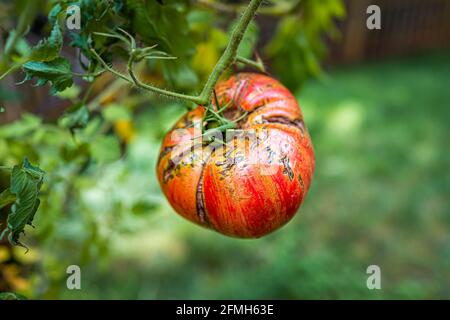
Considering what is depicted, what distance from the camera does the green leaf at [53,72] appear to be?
0.73 metres

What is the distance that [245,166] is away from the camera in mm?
737

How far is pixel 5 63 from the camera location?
1037 mm

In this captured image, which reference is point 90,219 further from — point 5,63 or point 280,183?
point 280,183

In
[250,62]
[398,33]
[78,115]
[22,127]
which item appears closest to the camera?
[250,62]

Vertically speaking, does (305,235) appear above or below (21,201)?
above

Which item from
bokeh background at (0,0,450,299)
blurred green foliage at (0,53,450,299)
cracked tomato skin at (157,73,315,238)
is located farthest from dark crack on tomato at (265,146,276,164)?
blurred green foliage at (0,53,450,299)

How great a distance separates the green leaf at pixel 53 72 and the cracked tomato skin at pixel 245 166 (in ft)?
0.60

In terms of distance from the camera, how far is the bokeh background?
4.58ft

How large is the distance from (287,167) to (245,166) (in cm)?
6

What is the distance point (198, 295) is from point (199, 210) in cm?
161

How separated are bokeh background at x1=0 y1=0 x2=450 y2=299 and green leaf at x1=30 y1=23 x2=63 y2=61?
0.80 ft

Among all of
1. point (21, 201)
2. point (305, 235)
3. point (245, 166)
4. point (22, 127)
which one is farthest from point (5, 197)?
point (305, 235)

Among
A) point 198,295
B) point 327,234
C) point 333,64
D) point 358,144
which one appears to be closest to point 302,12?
point 198,295

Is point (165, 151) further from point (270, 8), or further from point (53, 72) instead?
point (270, 8)
